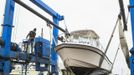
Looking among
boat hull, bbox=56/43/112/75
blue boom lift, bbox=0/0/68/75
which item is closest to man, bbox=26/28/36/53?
blue boom lift, bbox=0/0/68/75

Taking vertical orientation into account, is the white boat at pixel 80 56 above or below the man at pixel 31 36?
below

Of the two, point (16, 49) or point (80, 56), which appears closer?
point (16, 49)

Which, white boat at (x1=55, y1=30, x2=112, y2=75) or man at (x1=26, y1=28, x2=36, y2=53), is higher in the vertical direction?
man at (x1=26, y1=28, x2=36, y2=53)

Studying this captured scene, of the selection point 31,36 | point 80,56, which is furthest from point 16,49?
point 80,56

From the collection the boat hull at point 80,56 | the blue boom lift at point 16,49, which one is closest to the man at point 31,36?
the blue boom lift at point 16,49

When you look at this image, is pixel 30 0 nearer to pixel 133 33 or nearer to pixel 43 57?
pixel 43 57

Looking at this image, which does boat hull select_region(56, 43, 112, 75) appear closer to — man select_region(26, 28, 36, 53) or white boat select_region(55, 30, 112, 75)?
white boat select_region(55, 30, 112, 75)

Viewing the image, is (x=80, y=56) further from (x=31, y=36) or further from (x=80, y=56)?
(x=31, y=36)

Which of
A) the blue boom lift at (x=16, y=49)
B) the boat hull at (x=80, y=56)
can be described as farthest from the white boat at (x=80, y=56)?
the blue boom lift at (x=16, y=49)

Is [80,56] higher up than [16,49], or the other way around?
[16,49]

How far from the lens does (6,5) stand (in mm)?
8758

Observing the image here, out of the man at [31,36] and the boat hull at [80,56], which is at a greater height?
the man at [31,36]

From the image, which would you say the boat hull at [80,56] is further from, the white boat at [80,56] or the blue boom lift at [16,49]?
the blue boom lift at [16,49]

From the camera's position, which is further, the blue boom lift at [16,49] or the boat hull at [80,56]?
the boat hull at [80,56]
